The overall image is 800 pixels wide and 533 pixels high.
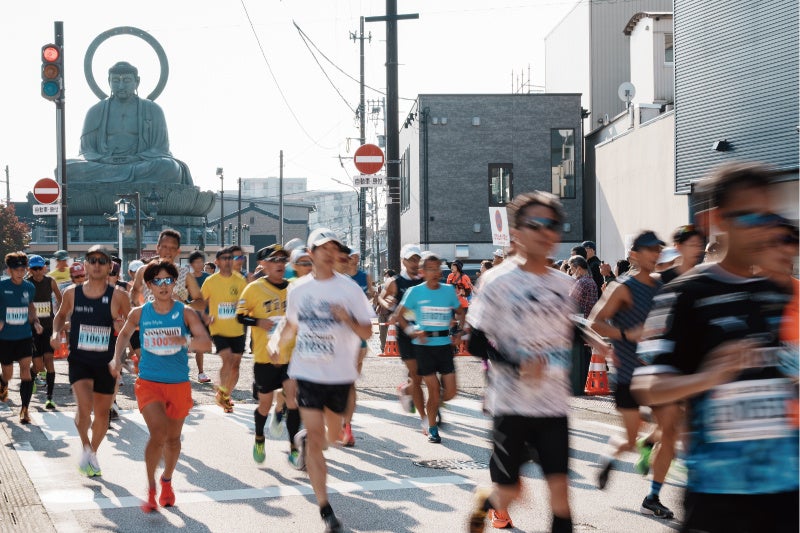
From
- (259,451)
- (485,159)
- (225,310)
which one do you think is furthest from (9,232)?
(259,451)

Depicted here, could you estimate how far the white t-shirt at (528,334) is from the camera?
4766 mm

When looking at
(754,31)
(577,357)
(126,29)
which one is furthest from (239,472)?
(126,29)

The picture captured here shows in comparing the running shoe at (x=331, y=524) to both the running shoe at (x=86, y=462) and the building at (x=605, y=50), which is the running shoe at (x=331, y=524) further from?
the building at (x=605, y=50)

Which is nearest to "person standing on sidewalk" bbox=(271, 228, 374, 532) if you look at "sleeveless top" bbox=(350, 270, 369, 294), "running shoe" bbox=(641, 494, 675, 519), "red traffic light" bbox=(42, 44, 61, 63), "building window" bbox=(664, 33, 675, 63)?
"running shoe" bbox=(641, 494, 675, 519)

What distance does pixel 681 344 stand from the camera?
3.04m

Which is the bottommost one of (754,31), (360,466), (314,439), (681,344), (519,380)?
(360,466)

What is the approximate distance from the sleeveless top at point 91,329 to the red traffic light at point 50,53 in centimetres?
821

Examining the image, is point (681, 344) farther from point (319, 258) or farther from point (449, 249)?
point (449, 249)

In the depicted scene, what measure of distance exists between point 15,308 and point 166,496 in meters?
5.48

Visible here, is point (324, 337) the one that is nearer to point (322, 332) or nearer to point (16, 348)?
point (322, 332)

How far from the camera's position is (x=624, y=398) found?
6.93 m

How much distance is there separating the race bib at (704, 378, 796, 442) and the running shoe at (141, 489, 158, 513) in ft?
16.0

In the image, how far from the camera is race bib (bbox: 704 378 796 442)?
2.96 m

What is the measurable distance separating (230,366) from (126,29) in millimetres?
54300
